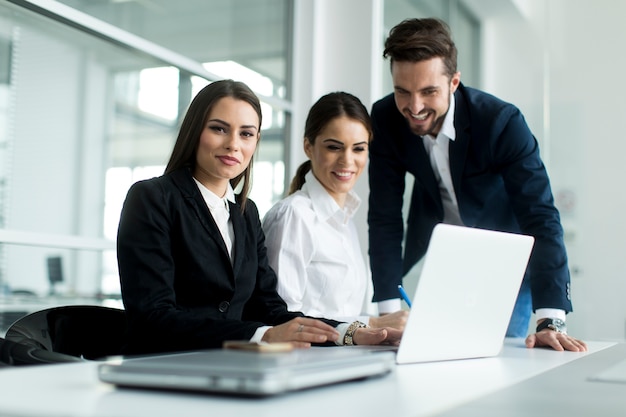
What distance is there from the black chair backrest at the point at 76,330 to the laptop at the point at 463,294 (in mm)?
739

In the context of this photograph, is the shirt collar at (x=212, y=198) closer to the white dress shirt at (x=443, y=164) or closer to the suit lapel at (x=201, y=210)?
the suit lapel at (x=201, y=210)

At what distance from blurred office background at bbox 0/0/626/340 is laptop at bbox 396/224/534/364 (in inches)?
61.6

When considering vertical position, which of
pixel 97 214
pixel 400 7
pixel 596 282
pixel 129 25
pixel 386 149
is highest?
pixel 400 7

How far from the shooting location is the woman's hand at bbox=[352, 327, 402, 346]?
1.41 m

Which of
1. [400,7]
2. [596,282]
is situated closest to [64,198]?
[400,7]

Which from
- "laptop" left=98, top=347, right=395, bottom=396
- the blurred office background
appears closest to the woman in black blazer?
"laptop" left=98, top=347, right=395, bottom=396

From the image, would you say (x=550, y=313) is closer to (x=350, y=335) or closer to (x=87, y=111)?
(x=350, y=335)

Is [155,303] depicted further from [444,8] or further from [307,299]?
[444,8]

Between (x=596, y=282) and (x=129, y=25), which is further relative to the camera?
(x=596, y=282)

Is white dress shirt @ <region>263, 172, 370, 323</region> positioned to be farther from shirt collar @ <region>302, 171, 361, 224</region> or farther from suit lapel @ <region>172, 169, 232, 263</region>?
suit lapel @ <region>172, 169, 232, 263</region>

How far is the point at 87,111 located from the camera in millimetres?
2656

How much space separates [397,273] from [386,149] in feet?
1.34

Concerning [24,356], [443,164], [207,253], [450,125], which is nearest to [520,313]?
[443,164]

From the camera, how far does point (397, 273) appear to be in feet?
7.83
